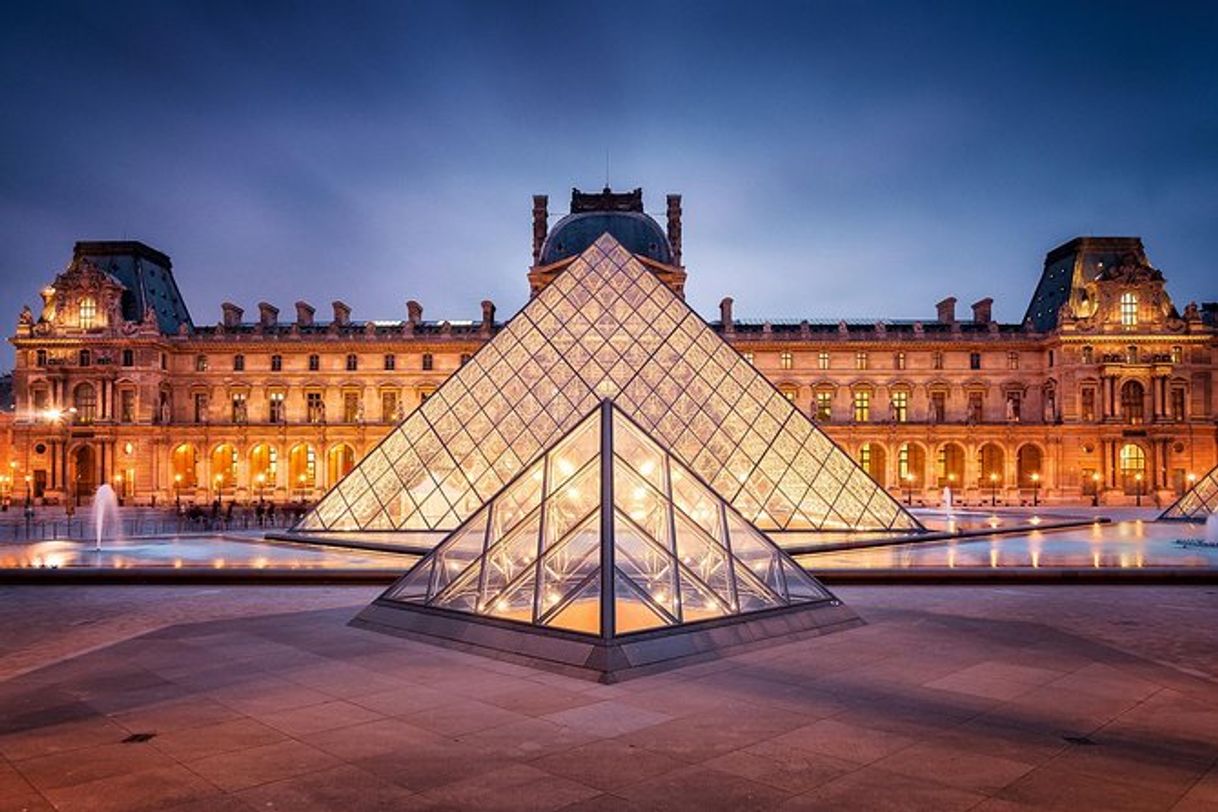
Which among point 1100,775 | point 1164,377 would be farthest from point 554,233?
point 1100,775

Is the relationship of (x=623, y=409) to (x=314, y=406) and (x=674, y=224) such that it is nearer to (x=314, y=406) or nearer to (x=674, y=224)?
(x=314, y=406)

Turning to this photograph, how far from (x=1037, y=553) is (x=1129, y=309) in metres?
36.4

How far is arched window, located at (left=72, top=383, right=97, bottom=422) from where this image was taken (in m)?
47.3

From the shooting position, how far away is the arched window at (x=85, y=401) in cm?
4730

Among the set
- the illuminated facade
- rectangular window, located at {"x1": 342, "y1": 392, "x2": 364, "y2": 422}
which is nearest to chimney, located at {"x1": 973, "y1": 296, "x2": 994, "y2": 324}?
the illuminated facade

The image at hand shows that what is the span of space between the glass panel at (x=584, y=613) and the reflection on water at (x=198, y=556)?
6489mm

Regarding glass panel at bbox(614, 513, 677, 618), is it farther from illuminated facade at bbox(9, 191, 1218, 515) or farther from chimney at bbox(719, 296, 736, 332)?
chimney at bbox(719, 296, 736, 332)

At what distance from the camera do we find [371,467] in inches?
812

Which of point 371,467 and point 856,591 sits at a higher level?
point 371,467

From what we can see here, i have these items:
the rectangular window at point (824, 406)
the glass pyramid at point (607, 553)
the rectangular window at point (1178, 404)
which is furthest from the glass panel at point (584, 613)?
the rectangular window at point (1178, 404)

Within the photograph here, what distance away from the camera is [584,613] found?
320 inches

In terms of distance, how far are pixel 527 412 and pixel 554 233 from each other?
32.0 meters

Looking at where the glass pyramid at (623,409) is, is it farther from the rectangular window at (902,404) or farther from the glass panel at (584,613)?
the rectangular window at (902,404)

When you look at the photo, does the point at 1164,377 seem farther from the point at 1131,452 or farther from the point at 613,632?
the point at 613,632
